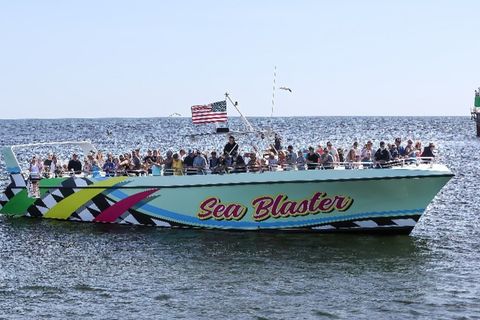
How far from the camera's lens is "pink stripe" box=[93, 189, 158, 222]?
26969 mm

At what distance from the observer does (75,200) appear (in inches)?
1128

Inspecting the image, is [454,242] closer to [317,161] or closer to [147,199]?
[317,161]

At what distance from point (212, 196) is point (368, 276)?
7.18 metres

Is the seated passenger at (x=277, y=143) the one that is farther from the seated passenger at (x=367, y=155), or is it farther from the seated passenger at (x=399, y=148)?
the seated passenger at (x=399, y=148)

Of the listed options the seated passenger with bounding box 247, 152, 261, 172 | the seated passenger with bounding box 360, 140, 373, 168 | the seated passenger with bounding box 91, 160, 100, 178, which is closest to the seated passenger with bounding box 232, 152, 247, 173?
the seated passenger with bounding box 247, 152, 261, 172

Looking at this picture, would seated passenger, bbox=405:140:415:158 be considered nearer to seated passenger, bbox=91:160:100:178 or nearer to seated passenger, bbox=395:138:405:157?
seated passenger, bbox=395:138:405:157

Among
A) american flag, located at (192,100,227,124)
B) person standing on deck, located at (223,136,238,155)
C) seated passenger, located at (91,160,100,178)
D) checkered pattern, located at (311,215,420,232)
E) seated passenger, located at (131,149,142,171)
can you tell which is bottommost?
checkered pattern, located at (311,215,420,232)

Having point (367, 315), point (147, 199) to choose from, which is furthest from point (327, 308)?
point (147, 199)

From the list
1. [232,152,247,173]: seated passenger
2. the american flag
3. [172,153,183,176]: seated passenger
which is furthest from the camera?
[172,153,183,176]: seated passenger

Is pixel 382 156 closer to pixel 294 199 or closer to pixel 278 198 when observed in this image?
pixel 294 199

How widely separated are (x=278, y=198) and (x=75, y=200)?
793 cm

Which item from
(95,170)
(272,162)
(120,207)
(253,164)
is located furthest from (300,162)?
(95,170)

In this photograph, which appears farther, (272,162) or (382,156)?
(272,162)

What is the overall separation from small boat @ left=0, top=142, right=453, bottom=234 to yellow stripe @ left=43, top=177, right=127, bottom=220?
5 centimetres
